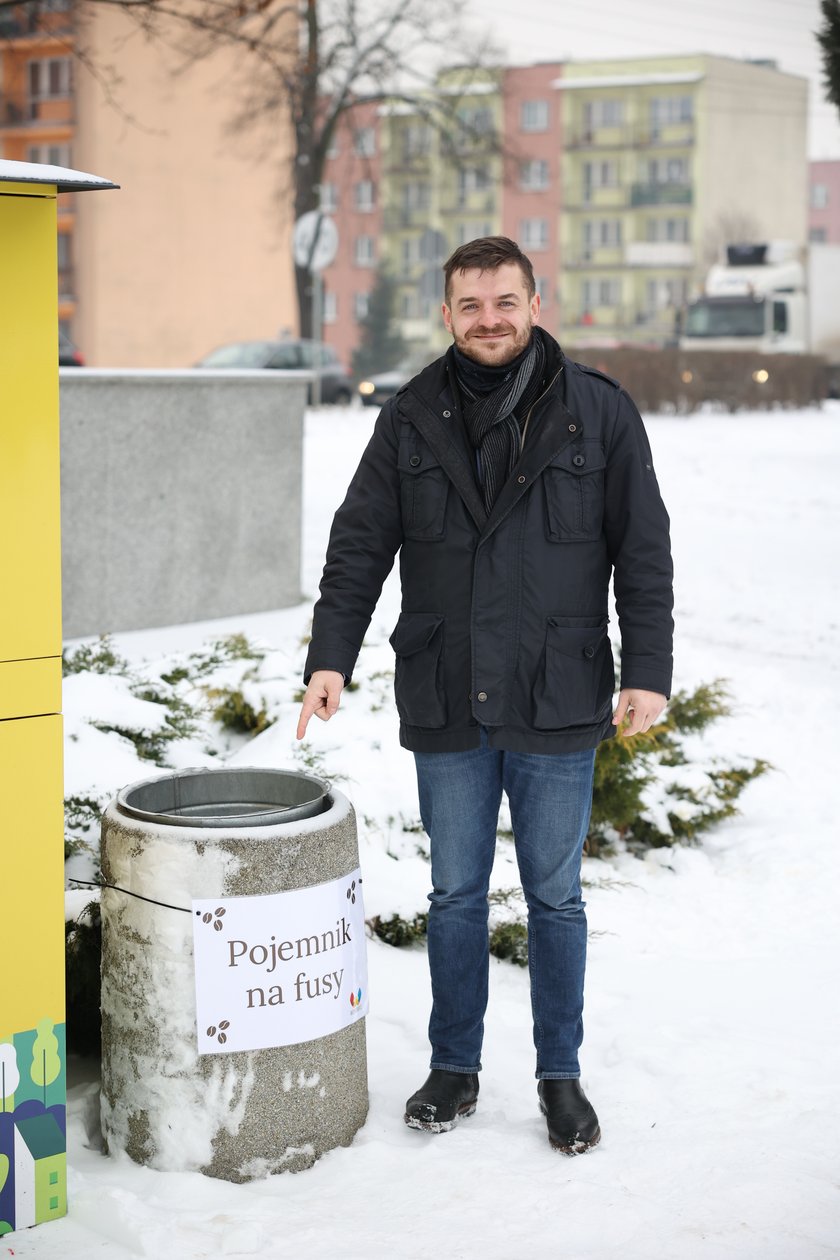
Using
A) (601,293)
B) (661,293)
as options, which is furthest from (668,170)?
(601,293)

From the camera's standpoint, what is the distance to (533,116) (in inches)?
3000

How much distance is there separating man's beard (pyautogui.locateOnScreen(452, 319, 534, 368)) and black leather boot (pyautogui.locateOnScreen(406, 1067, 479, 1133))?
159cm

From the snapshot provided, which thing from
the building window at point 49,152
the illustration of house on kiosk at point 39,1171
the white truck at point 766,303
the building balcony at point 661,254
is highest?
the building window at point 49,152

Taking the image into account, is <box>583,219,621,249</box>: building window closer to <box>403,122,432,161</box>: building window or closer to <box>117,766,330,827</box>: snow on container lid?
<box>403,122,432,161</box>: building window

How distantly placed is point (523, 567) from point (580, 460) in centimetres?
25

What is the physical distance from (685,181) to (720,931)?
230 ft

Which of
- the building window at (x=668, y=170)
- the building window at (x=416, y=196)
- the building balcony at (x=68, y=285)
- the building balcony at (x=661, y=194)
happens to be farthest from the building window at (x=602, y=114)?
the building balcony at (x=68, y=285)

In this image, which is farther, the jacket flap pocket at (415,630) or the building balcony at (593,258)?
the building balcony at (593,258)

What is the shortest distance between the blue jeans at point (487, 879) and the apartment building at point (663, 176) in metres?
66.9

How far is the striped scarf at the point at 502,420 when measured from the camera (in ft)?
11.4

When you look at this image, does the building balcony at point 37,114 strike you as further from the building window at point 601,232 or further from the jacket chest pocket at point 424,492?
the jacket chest pocket at point 424,492

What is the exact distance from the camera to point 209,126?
45375 mm

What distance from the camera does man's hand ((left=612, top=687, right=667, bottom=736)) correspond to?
3.46 meters

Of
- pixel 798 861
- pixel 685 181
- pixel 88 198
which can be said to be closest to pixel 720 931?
pixel 798 861
